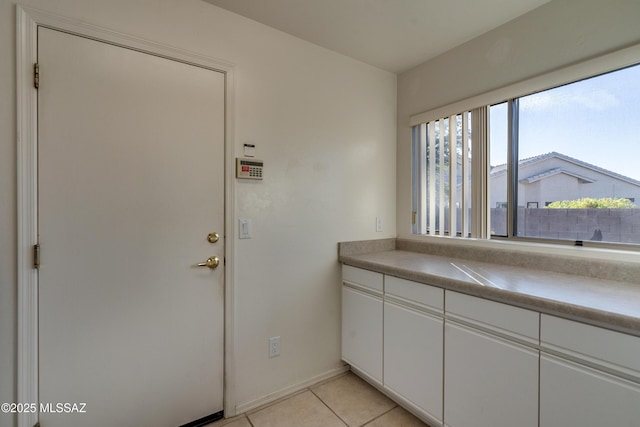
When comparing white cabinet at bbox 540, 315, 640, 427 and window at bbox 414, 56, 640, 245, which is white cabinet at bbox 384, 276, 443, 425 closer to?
white cabinet at bbox 540, 315, 640, 427

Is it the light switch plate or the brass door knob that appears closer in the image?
the brass door knob

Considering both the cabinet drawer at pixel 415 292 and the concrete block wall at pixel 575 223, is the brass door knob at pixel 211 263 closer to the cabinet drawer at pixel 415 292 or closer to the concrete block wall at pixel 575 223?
the cabinet drawer at pixel 415 292

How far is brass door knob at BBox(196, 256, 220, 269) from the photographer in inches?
65.4

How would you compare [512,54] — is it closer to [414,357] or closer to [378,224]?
[378,224]

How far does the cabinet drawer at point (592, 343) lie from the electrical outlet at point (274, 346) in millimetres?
1487

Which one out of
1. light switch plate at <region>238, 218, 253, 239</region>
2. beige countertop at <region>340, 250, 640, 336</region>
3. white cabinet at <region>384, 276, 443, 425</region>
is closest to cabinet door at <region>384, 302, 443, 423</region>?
white cabinet at <region>384, 276, 443, 425</region>

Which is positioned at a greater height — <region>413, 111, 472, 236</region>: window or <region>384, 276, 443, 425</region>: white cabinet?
<region>413, 111, 472, 236</region>: window

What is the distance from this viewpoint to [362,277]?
2018 mm

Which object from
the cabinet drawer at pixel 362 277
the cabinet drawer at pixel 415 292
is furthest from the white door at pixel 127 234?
the cabinet drawer at pixel 415 292

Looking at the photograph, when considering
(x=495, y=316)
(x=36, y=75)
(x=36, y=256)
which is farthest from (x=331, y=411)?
(x=36, y=75)

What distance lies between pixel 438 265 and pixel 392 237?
0.75 metres

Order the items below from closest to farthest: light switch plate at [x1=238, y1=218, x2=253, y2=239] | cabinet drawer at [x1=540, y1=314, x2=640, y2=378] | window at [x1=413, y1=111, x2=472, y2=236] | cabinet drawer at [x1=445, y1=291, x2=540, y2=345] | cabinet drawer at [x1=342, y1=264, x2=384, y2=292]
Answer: cabinet drawer at [x1=540, y1=314, x2=640, y2=378]
cabinet drawer at [x1=445, y1=291, x2=540, y2=345]
light switch plate at [x1=238, y1=218, x2=253, y2=239]
cabinet drawer at [x1=342, y1=264, x2=384, y2=292]
window at [x1=413, y1=111, x2=472, y2=236]

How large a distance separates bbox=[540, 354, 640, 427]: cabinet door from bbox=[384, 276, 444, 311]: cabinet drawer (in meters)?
0.49

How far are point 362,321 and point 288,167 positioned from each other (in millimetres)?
1229
